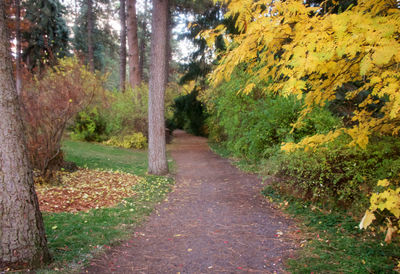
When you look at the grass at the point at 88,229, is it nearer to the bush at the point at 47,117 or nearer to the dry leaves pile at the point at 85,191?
the dry leaves pile at the point at 85,191

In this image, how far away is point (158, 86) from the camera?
8.45 meters

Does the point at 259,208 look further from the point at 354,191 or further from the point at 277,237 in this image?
the point at 354,191

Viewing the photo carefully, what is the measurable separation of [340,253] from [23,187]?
371cm

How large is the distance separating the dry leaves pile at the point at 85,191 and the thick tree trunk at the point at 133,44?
34.1 ft

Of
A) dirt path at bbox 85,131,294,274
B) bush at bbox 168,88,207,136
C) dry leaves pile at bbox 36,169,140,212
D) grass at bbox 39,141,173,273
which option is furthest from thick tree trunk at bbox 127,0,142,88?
grass at bbox 39,141,173,273

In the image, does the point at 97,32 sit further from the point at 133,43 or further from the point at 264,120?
the point at 264,120

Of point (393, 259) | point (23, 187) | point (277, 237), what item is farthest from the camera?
point (277, 237)

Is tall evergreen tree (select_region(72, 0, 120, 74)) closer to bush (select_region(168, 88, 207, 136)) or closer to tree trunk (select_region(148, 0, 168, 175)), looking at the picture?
bush (select_region(168, 88, 207, 136))

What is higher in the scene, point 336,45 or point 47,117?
point 336,45

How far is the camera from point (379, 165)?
438 cm

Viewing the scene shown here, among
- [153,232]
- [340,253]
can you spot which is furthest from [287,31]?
[153,232]

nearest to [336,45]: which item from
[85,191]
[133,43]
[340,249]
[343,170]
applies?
[340,249]

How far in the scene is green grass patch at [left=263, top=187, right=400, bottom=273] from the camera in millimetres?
3084

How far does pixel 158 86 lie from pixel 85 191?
385 cm
